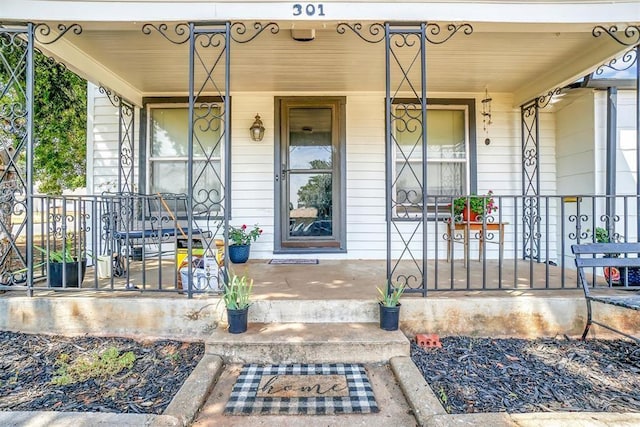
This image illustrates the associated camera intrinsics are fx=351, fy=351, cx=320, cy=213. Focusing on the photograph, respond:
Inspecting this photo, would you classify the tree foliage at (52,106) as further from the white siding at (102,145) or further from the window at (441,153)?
the window at (441,153)

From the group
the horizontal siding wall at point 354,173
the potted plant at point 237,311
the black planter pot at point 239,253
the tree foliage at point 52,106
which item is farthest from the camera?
the horizontal siding wall at point 354,173

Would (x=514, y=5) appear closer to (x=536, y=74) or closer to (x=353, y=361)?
(x=536, y=74)

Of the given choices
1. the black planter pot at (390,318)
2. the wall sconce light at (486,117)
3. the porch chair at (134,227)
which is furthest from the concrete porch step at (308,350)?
the wall sconce light at (486,117)

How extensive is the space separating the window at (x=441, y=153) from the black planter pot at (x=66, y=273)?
12.4 ft

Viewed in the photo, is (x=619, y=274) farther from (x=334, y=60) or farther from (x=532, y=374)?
(x=334, y=60)

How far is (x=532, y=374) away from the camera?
2.24 m

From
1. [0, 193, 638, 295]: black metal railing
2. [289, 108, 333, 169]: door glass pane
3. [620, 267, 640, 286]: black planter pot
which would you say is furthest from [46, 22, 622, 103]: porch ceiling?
[620, 267, 640, 286]: black planter pot

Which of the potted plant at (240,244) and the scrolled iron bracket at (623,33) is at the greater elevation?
the scrolled iron bracket at (623,33)

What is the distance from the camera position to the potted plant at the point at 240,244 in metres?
4.48

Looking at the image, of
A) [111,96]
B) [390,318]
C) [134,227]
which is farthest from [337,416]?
[111,96]

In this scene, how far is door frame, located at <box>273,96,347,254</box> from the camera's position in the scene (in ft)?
15.7

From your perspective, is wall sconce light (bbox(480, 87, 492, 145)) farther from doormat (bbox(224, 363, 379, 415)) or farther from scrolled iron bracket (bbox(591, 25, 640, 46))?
doormat (bbox(224, 363, 379, 415))

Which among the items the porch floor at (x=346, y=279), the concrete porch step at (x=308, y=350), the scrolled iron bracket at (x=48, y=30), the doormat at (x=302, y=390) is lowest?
the doormat at (x=302, y=390)

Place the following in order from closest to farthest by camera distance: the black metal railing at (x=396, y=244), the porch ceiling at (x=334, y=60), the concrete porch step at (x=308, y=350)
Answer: the concrete porch step at (x=308, y=350)
the black metal railing at (x=396, y=244)
the porch ceiling at (x=334, y=60)
